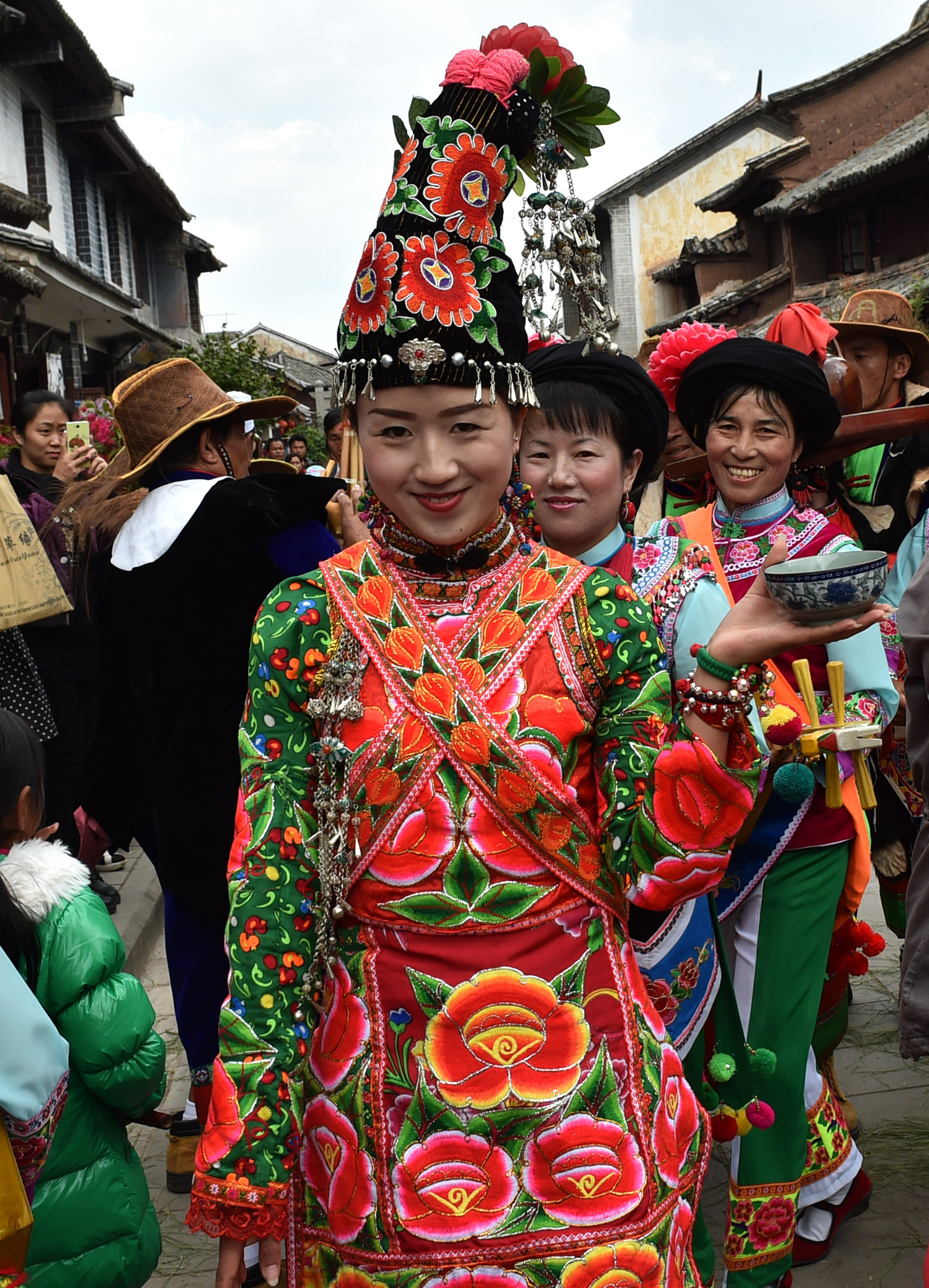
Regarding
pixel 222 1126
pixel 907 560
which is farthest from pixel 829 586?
pixel 907 560

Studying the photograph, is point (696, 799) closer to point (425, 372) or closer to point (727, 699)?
point (727, 699)

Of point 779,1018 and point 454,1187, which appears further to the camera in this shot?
point 779,1018

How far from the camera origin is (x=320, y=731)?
182cm

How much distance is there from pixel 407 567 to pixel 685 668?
3.11ft

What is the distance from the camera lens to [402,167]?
1.81 meters

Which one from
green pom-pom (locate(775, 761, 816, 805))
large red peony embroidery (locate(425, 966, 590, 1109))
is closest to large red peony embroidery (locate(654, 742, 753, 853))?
large red peony embroidery (locate(425, 966, 590, 1109))

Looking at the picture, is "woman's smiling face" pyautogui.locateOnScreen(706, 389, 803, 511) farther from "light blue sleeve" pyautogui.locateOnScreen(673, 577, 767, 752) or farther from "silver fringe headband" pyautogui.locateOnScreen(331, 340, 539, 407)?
"silver fringe headband" pyautogui.locateOnScreen(331, 340, 539, 407)

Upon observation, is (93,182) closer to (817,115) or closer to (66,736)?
(817,115)

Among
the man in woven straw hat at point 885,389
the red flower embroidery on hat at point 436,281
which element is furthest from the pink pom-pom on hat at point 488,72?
the man in woven straw hat at point 885,389

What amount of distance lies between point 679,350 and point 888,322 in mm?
1964

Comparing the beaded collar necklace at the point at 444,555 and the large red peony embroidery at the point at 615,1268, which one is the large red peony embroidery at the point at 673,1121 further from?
the beaded collar necklace at the point at 444,555

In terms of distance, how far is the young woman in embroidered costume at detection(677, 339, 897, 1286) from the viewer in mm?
2990

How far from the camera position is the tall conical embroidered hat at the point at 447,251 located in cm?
177

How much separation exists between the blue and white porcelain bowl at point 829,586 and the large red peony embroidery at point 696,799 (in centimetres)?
23
